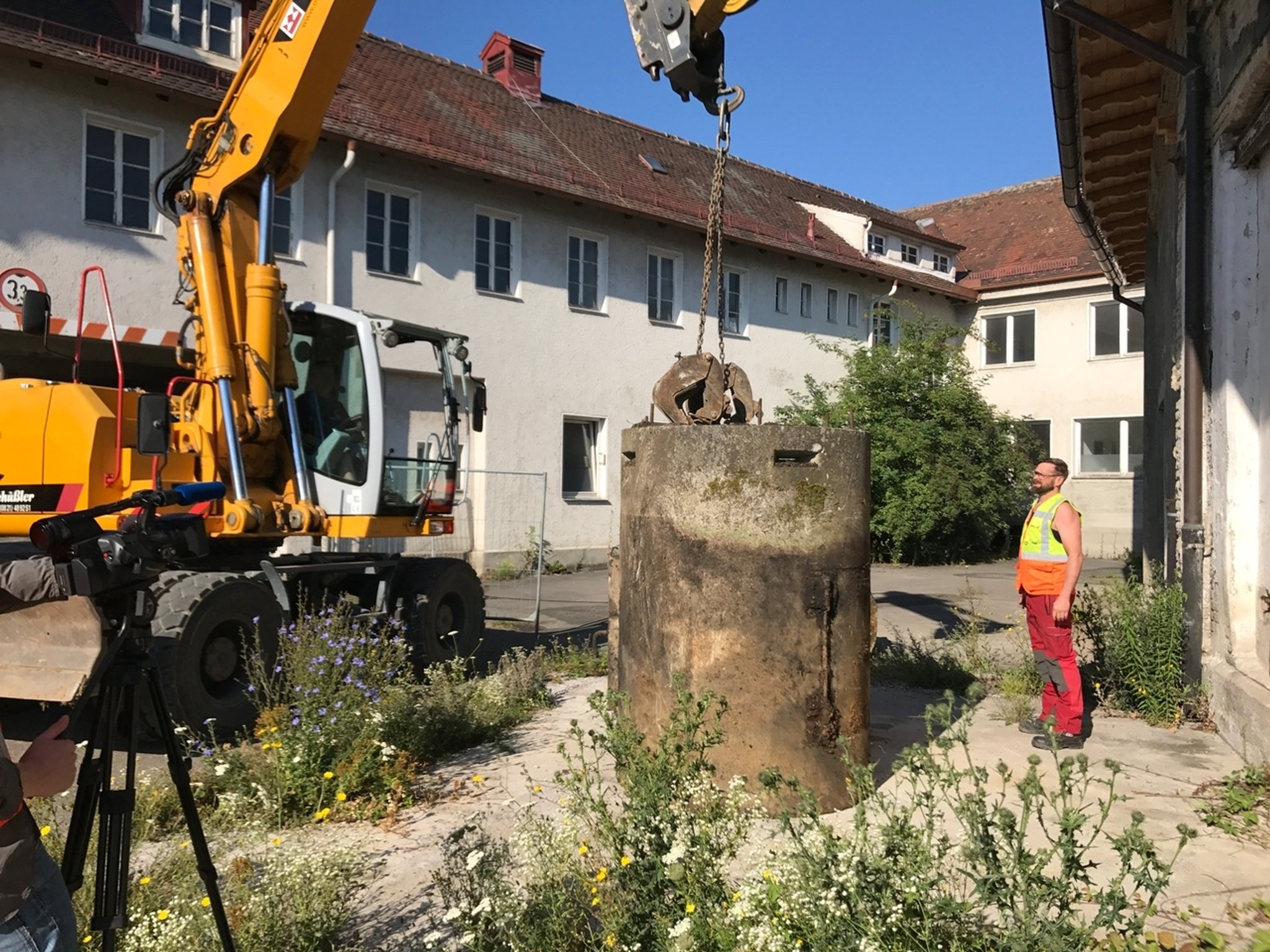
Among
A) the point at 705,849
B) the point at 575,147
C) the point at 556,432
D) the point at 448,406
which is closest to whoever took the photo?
the point at 705,849

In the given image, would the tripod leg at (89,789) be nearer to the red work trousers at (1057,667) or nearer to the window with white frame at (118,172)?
the red work trousers at (1057,667)

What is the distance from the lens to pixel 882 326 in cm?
2494

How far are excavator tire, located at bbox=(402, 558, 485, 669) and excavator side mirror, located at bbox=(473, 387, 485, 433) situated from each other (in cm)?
111

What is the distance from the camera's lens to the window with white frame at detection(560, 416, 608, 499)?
59.1 feet

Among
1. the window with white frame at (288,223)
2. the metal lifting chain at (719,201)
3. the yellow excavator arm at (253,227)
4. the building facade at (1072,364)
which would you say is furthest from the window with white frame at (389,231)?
the building facade at (1072,364)

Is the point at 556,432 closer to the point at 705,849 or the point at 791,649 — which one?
the point at 791,649

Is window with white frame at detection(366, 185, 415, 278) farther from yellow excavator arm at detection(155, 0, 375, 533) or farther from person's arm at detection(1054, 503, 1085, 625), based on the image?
person's arm at detection(1054, 503, 1085, 625)

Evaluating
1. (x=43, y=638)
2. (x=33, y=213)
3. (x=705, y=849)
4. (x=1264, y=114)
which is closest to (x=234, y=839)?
(x=43, y=638)

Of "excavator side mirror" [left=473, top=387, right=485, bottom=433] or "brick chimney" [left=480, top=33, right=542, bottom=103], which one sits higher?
"brick chimney" [left=480, top=33, right=542, bottom=103]

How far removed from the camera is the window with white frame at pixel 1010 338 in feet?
80.8

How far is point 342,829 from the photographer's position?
461 cm

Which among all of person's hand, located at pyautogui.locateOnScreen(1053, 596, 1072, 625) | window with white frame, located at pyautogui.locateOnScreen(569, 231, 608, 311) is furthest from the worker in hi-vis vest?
window with white frame, located at pyautogui.locateOnScreen(569, 231, 608, 311)

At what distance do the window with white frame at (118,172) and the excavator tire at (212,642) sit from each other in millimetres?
8105

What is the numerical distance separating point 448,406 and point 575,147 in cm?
1215
